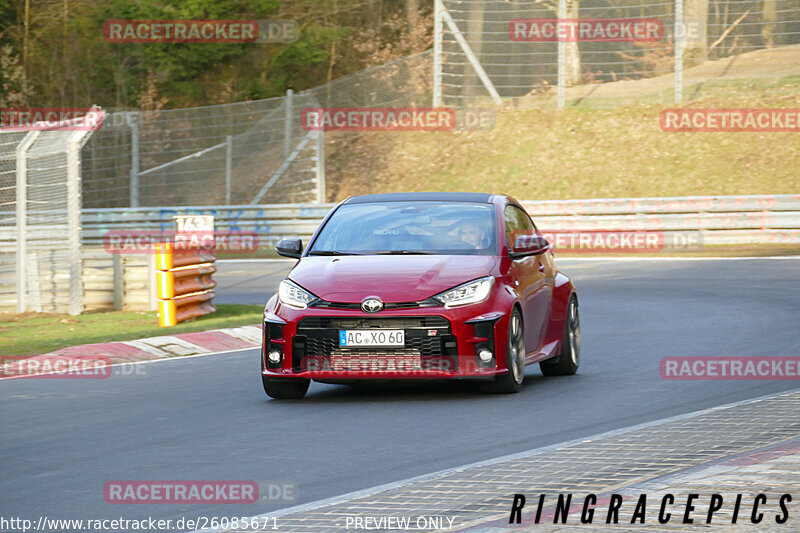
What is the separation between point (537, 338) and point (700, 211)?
66.6 ft

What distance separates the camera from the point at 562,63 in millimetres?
36844

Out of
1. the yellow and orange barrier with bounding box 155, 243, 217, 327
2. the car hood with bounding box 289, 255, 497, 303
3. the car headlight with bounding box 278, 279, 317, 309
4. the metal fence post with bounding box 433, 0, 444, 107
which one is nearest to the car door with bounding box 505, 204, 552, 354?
the car hood with bounding box 289, 255, 497, 303

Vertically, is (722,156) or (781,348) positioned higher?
(722,156)

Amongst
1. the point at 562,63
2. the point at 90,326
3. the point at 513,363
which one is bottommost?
the point at 90,326

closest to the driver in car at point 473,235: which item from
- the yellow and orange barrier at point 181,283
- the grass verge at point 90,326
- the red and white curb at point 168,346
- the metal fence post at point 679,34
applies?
the red and white curb at point 168,346

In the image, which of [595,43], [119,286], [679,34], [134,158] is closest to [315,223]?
[134,158]

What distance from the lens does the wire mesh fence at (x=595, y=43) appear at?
35812 millimetres

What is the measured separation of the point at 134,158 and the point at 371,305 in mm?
26365

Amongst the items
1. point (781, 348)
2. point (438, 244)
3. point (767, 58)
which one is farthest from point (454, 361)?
point (767, 58)

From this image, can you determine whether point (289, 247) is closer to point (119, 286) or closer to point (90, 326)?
point (90, 326)

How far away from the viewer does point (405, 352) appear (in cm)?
1019

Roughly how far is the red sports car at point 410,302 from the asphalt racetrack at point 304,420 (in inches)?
11.5

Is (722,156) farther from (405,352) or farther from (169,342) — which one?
(405,352)

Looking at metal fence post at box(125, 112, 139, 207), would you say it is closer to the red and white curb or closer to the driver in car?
the red and white curb
